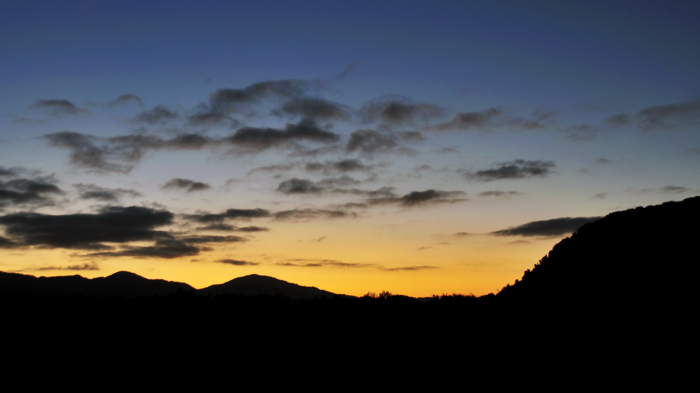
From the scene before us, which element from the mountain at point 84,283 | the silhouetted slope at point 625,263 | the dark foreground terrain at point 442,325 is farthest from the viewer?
the mountain at point 84,283

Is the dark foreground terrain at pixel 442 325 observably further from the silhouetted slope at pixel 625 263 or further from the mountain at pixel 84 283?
the mountain at pixel 84 283

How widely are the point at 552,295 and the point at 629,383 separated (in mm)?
7542

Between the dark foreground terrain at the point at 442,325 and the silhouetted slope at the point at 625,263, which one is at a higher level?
the silhouetted slope at the point at 625,263

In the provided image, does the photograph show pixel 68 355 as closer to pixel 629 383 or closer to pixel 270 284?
pixel 629 383

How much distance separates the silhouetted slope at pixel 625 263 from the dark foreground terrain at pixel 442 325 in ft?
0.23

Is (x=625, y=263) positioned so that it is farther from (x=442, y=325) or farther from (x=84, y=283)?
(x=84, y=283)

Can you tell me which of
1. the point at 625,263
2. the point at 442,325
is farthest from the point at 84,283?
the point at 625,263

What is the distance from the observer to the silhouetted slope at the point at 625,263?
19.9 metres

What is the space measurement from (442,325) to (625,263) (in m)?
8.94

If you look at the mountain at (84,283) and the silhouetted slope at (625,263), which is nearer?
the silhouetted slope at (625,263)

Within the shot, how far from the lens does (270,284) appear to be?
125812 millimetres

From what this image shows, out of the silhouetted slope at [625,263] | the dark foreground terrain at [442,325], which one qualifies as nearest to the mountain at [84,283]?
the dark foreground terrain at [442,325]

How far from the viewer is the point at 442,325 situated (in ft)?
74.8

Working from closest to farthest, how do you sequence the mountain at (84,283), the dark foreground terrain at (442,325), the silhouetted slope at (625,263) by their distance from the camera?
1. the dark foreground terrain at (442,325)
2. the silhouetted slope at (625,263)
3. the mountain at (84,283)
